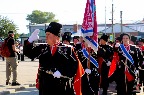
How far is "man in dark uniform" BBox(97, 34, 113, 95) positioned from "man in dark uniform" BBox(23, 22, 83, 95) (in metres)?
4.78

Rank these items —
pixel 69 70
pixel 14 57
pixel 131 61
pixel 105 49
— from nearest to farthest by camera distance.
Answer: pixel 69 70
pixel 131 61
pixel 105 49
pixel 14 57

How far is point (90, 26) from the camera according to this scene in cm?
849

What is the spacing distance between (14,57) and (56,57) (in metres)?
6.60

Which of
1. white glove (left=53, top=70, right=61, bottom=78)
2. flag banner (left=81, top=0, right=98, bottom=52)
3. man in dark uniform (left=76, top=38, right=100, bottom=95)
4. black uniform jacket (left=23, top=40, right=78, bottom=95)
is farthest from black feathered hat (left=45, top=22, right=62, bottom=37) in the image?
man in dark uniform (left=76, top=38, right=100, bottom=95)

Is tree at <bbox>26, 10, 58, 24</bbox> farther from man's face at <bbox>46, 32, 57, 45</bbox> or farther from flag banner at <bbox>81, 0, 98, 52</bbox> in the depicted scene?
man's face at <bbox>46, 32, 57, 45</bbox>

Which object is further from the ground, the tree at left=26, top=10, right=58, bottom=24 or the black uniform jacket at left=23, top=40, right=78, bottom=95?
the tree at left=26, top=10, right=58, bottom=24

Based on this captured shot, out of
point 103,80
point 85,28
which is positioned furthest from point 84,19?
point 103,80

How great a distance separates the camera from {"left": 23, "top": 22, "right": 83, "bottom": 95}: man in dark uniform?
18.5 feet

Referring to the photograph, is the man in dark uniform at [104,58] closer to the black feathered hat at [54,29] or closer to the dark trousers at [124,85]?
the dark trousers at [124,85]

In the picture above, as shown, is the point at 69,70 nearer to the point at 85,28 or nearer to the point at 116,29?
the point at 85,28

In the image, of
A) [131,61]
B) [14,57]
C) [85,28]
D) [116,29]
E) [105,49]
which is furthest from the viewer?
[116,29]

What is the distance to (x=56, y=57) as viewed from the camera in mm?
5664

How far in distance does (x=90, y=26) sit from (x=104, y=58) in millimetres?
2650

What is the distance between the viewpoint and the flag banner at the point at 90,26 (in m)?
8.48
